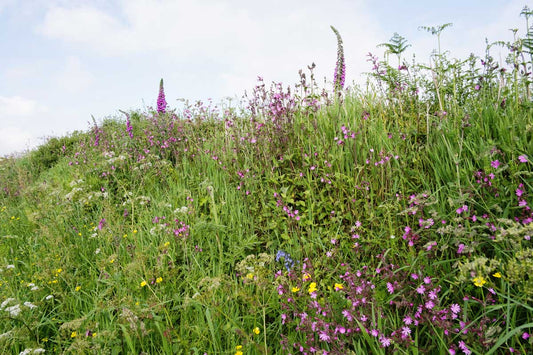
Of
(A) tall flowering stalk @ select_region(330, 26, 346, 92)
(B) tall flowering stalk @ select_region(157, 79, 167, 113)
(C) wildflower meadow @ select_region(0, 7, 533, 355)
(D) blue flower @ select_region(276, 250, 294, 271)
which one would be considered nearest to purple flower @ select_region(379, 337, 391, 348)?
(C) wildflower meadow @ select_region(0, 7, 533, 355)

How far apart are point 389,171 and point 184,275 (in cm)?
210

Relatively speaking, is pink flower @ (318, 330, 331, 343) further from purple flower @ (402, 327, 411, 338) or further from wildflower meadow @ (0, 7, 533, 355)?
purple flower @ (402, 327, 411, 338)

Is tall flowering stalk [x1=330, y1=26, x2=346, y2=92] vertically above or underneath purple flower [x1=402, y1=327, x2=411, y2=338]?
above

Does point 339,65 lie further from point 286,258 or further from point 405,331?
point 405,331

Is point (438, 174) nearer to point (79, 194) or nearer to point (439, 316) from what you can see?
point (439, 316)

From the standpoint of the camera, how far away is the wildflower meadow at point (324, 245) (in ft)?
6.57

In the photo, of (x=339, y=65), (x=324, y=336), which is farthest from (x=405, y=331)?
(x=339, y=65)

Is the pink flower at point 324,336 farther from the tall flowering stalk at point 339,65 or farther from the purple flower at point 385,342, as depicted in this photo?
the tall flowering stalk at point 339,65

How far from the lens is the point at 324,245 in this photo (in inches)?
116

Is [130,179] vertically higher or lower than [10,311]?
higher

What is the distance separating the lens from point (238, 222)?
3.42 meters

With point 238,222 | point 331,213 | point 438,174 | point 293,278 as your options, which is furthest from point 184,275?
point 438,174

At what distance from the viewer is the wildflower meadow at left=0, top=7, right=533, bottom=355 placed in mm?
2002

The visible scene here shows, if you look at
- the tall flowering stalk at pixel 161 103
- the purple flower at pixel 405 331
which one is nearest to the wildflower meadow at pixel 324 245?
the purple flower at pixel 405 331
